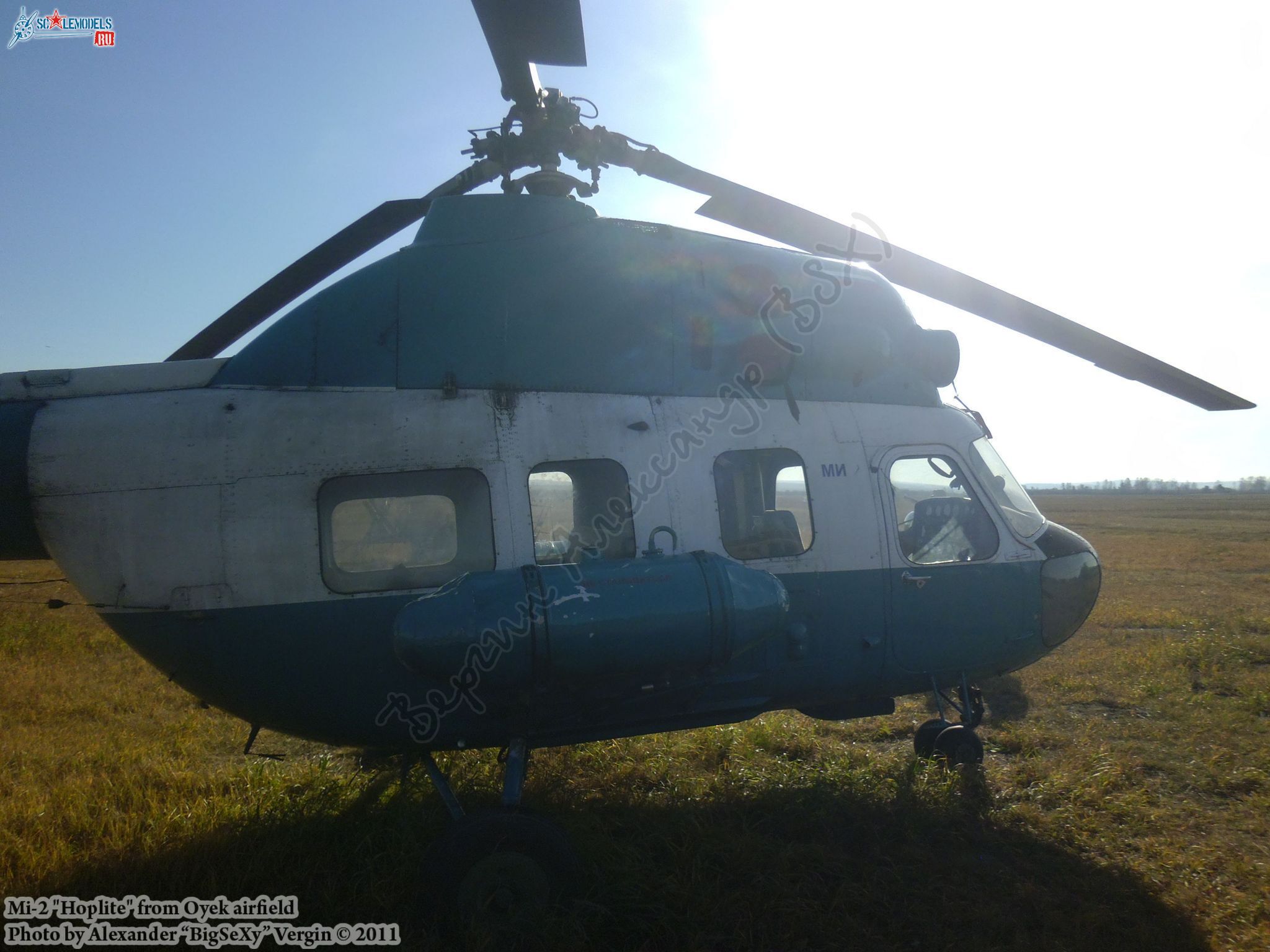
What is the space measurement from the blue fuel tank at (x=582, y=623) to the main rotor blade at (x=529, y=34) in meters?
2.51

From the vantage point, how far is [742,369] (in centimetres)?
455

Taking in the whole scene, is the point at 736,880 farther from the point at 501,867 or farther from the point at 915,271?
the point at 915,271

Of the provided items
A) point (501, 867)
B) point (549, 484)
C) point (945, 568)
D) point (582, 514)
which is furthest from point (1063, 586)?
point (501, 867)

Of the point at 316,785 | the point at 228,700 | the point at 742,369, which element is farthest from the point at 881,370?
the point at 316,785

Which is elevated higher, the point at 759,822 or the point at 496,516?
the point at 496,516

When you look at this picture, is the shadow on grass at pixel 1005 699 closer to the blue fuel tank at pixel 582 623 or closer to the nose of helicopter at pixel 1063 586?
the nose of helicopter at pixel 1063 586

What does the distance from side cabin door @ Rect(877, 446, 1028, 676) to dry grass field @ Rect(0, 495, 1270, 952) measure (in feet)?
3.16

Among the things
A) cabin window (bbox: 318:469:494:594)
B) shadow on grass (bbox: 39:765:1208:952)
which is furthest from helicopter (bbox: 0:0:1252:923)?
shadow on grass (bbox: 39:765:1208:952)

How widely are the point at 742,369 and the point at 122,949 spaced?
4.10 meters

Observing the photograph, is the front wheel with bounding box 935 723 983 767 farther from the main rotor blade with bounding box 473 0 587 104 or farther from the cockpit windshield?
the main rotor blade with bounding box 473 0 587 104

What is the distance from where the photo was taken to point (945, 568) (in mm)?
4723

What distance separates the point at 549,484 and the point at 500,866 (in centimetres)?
185

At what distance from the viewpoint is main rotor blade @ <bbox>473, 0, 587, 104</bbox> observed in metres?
3.48

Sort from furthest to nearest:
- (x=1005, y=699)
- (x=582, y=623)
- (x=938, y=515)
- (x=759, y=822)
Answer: (x=1005, y=699) < (x=938, y=515) < (x=759, y=822) < (x=582, y=623)
